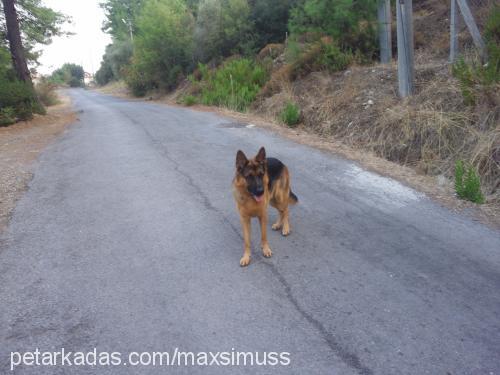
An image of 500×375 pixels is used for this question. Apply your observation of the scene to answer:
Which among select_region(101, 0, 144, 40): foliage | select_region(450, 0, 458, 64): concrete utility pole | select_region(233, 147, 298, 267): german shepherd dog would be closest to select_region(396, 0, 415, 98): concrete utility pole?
select_region(450, 0, 458, 64): concrete utility pole

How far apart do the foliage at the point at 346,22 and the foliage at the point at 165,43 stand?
18522 millimetres

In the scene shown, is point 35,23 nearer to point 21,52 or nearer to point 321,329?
point 21,52

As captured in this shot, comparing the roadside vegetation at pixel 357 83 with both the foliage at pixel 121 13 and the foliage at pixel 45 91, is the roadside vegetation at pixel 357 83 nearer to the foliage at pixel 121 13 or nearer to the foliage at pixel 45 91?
the foliage at pixel 45 91

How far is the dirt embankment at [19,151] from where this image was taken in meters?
6.53

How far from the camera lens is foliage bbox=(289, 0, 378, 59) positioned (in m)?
12.5

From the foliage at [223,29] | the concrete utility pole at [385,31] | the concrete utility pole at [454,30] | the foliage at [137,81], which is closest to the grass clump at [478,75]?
the concrete utility pole at [454,30]

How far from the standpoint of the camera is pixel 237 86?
1809cm

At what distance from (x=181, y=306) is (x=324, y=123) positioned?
8.48 m

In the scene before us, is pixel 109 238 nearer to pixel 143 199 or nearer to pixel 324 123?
pixel 143 199

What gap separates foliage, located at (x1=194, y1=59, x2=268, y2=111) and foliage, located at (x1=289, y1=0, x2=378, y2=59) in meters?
3.80

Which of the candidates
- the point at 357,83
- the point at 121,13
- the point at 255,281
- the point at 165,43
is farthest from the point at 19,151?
the point at 121,13

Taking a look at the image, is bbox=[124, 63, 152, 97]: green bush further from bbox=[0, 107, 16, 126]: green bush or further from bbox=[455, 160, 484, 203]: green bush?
bbox=[455, 160, 484, 203]: green bush

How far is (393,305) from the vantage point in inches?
127

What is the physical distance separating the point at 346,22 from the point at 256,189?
1166 centimetres
